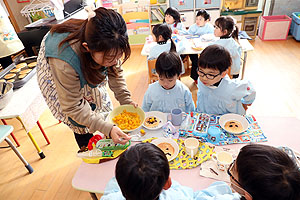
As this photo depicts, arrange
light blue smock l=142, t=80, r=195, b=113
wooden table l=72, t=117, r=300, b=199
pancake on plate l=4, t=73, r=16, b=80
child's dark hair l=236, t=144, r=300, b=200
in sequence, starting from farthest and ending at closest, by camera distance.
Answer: pancake on plate l=4, t=73, r=16, b=80, light blue smock l=142, t=80, r=195, b=113, wooden table l=72, t=117, r=300, b=199, child's dark hair l=236, t=144, r=300, b=200

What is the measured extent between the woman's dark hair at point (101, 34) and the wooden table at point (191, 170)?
65 cm

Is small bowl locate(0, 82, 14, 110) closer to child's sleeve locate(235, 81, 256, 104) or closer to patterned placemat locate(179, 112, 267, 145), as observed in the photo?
patterned placemat locate(179, 112, 267, 145)

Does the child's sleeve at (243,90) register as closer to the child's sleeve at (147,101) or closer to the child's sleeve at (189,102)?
the child's sleeve at (189,102)

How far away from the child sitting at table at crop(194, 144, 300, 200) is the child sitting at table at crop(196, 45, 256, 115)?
82 centimetres

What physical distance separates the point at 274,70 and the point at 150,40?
2273mm

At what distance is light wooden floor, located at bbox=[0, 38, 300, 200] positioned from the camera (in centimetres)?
211

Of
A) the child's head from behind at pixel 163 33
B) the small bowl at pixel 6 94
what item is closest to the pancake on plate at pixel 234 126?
the child's head from behind at pixel 163 33

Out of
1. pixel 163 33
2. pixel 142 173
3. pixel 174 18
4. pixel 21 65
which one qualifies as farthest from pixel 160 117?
pixel 174 18

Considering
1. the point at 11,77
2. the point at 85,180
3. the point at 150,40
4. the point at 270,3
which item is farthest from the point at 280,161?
the point at 270,3

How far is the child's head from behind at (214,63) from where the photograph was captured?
149 centimetres

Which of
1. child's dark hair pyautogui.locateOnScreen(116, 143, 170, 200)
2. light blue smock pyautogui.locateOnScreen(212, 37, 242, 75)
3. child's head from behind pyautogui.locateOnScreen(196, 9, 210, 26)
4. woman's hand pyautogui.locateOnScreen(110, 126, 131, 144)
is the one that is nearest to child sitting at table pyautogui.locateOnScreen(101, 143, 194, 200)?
child's dark hair pyautogui.locateOnScreen(116, 143, 170, 200)

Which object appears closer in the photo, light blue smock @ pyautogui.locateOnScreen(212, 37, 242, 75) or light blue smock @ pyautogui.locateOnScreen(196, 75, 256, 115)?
light blue smock @ pyautogui.locateOnScreen(196, 75, 256, 115)

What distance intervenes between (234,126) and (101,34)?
1060 mm

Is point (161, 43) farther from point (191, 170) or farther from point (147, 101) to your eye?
point (191, 170)
